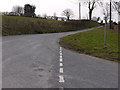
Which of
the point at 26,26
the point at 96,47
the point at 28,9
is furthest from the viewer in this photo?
the point at 28,9

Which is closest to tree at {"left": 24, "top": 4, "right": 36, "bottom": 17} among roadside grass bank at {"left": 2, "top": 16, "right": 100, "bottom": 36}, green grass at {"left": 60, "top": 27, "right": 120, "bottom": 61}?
roadside grass bank at {"left": 2, "top": 16, "right": 100, "bottom": 36}

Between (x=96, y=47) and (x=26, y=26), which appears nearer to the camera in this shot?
(x=96, y=47)

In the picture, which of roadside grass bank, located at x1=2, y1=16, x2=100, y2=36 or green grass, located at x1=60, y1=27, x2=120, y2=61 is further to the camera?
roadside grass bank, located at x1=2, y1=16, x2=100, y2=36

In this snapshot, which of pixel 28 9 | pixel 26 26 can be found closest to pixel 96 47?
pixel 26 26

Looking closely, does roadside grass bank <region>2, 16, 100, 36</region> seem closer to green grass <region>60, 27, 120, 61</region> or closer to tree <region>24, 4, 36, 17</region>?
green grass <region>60, 27, 120, 61</region>

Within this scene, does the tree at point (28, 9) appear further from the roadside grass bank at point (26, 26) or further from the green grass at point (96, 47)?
the green grass at point (96, 47)

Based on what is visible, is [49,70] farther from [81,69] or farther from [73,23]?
[73,23]

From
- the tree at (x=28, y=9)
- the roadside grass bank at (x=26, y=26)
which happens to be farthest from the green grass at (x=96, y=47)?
the tree at (x=28, y=9)

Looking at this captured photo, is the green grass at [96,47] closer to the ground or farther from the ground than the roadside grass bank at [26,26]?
closer to the ground

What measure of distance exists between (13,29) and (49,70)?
2353cm

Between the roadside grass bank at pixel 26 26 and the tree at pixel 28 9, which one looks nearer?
the roadside grass bank at pixel 26 26

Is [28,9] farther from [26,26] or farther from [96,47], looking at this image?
[96,47]

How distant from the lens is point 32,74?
6688mm

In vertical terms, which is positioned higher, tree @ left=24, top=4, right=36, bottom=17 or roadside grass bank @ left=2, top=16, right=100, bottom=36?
tree @ left=24, top=4, right=36, bottom=17
